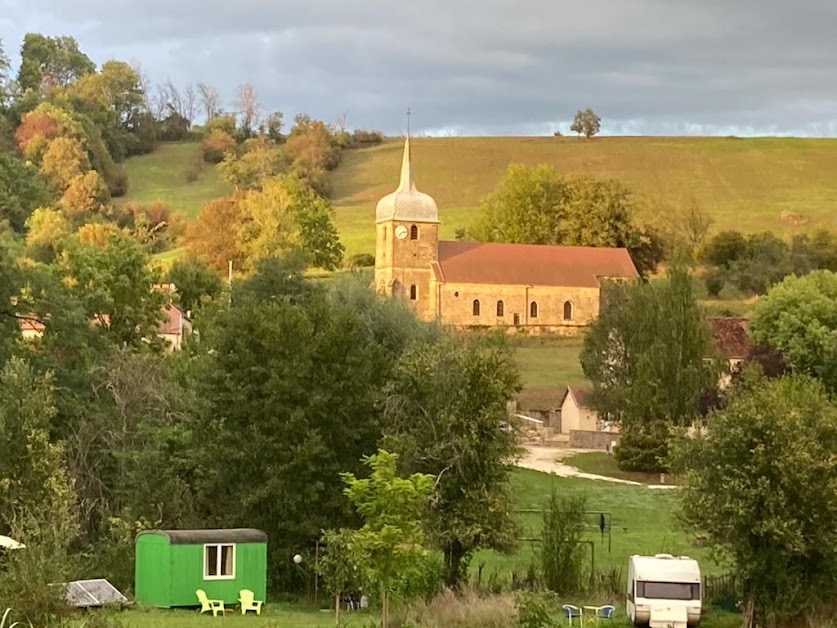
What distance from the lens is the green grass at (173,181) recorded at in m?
138

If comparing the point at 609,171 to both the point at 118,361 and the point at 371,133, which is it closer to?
the point at 371,133

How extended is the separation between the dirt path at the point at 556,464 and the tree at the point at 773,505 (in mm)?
20229

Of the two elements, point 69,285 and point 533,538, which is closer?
point 533,538

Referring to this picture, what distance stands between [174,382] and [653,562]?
1844cm

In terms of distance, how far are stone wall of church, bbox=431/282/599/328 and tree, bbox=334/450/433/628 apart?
73.4 m

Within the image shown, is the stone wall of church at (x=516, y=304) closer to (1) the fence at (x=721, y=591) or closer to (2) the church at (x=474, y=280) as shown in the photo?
(2) the church at (x=474, y=280)

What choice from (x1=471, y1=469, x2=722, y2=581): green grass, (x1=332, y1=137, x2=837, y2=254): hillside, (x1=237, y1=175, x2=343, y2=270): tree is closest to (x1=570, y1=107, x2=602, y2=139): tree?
(x1=332, y1=137, x2=837, y2=254): hillside

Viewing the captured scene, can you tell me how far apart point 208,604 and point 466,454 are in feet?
20.9

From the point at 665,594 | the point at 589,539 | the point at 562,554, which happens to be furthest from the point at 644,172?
the point at 665,594

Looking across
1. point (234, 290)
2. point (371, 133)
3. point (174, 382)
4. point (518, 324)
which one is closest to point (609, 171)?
point (371, 133)

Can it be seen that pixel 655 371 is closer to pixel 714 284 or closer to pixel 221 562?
pixel 221 562

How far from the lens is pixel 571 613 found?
26172mm

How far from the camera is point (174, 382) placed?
40094 millimetres

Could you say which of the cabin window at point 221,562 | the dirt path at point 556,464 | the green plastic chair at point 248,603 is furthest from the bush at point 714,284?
the green plastic chair at point 248,603
